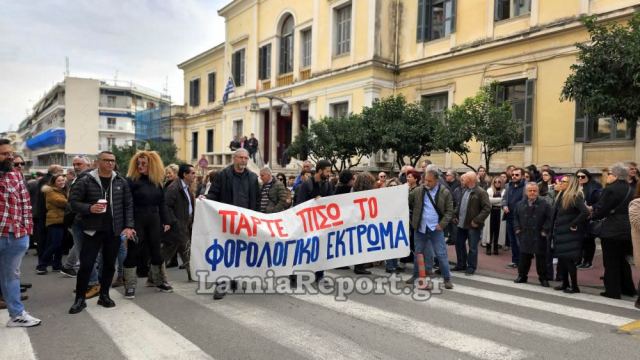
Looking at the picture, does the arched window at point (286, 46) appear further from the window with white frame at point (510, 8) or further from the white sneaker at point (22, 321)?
the white sneaker at point (22, 321)

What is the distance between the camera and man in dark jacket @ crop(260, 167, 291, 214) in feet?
24.4

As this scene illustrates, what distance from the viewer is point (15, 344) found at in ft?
15.2

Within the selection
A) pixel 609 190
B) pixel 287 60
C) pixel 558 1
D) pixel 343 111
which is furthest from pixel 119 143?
pixel 609 190

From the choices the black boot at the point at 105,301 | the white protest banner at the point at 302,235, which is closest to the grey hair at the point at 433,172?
the white protest banner at the point at 302,235

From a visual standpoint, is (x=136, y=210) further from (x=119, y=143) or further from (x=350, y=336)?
(x=119, y=143)

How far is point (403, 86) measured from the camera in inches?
862

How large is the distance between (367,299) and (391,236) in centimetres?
127

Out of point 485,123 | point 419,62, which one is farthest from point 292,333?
point 419,62

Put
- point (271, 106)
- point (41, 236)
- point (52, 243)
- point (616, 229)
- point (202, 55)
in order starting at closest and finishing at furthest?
point (616, 229)
point (52, 243)
point (41, 236)
point (271, 106)
point (202, 55)

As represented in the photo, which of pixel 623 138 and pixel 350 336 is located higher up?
pixel 623 138

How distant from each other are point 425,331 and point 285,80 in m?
24.9

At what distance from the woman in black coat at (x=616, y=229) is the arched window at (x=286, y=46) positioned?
77.1 ft

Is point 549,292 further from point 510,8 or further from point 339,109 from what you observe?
point 339,109

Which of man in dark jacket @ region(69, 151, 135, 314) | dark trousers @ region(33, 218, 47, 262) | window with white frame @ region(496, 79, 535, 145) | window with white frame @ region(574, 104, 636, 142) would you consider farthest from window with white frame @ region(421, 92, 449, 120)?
man in dark jacket @ region(69, 151, 135, 314)
